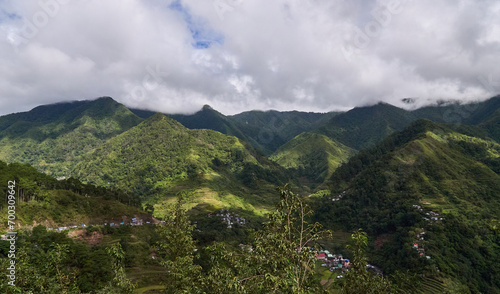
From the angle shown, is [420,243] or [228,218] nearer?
[420,243]

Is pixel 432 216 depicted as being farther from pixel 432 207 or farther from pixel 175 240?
pixel 175 240

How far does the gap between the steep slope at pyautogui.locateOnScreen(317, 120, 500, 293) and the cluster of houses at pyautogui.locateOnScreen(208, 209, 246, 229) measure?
49489 mm

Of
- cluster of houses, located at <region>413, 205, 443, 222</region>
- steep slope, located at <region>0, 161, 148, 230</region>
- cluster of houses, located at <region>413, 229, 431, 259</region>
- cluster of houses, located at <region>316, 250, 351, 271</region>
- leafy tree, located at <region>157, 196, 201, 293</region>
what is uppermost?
leafy tree, located at <region>157, 196, 201, 293</region>

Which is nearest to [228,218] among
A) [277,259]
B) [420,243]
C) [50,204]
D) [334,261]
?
[334,261]

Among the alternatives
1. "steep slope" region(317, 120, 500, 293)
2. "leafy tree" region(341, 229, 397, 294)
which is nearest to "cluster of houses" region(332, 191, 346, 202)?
"steep slope" region(317, 120, 500, 293)

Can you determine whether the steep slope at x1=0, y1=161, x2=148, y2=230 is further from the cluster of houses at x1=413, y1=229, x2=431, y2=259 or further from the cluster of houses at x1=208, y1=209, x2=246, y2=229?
the cluster of houses at x1=413, y1=229, x2=431, y2=259

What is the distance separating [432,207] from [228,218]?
9952cm

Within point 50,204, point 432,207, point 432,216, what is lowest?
point 432,216

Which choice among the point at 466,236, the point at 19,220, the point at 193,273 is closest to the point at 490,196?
the point at 466,236

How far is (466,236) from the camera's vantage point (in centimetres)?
9400

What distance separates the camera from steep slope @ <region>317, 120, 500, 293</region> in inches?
3364

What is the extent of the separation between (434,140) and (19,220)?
20841 cm

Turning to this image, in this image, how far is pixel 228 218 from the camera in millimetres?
137125

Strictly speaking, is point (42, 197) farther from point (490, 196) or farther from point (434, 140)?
point (434, 140)
